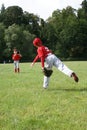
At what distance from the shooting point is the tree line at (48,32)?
97438 millimetres

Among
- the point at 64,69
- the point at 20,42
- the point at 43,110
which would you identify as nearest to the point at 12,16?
the point at 20,42

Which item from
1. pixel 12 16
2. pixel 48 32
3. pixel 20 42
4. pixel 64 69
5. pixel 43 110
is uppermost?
pixel 64 69

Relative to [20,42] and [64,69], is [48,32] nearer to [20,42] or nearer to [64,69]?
[20,42]

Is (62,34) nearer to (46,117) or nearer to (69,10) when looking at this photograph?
(69,10)

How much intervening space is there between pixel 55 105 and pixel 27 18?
→ 111595 millimetres

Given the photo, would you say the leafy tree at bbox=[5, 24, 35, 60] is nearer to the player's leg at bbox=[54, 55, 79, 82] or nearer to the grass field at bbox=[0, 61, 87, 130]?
the player's leg at bbox=[54, 55, 79, 82]

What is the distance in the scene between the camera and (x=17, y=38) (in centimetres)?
9675

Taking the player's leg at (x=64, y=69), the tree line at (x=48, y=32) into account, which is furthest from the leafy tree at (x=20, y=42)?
the player's leg at (x=64, y=69)

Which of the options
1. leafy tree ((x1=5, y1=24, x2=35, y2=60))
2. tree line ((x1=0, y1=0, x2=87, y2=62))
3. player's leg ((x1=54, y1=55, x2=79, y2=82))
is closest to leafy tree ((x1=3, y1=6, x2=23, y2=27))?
tree line ((x1=0, y1=0, x2=87, y2=62))

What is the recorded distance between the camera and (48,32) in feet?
366

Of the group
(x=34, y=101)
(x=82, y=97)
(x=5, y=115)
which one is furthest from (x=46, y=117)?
(x=82, y=97)

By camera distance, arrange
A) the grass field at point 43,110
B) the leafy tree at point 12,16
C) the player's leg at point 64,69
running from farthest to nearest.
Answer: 1. the leafy tree at point 12,16
2. the player's leg at point 64,69
3. the grass field at point 43,110

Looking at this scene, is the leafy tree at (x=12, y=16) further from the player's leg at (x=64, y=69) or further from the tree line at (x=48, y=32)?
the player's leg at (x=64, y=69)

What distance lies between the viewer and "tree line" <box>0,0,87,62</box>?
97.4 m
